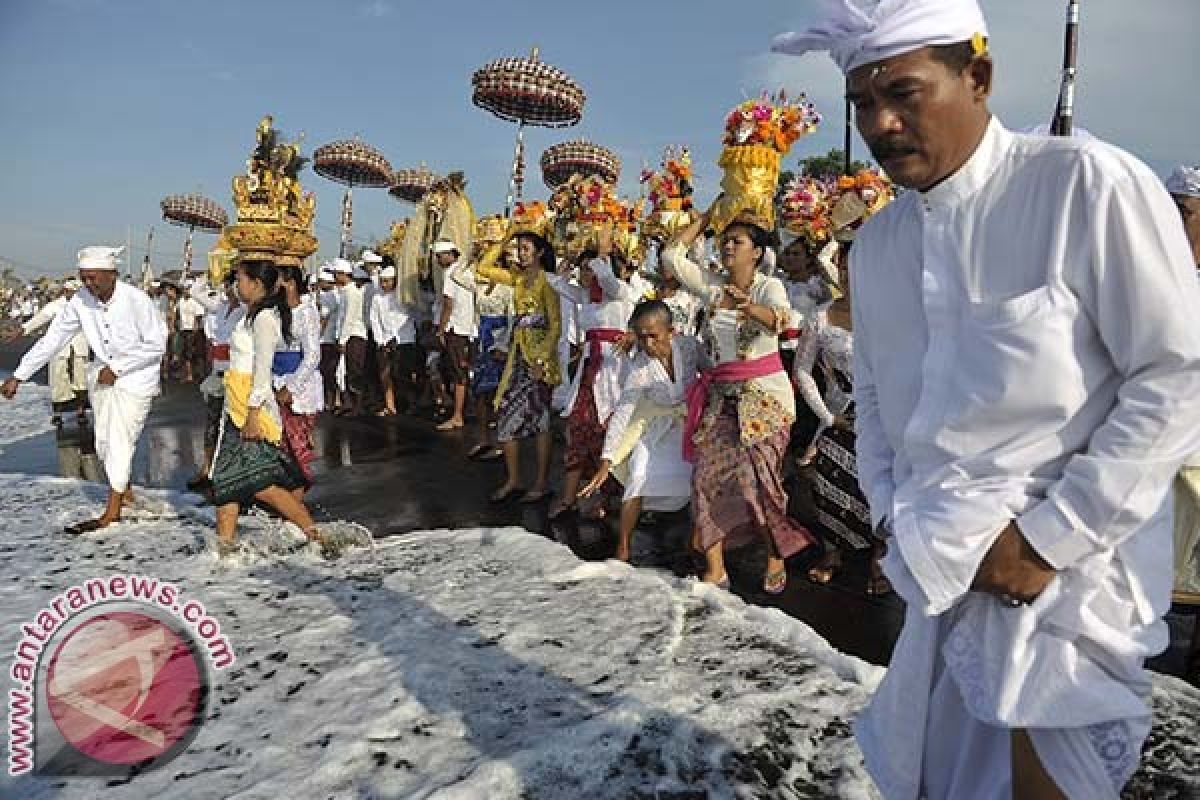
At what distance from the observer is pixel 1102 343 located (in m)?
1.19

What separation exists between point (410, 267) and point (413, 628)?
7.33 m

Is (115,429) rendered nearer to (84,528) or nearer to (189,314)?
(84,528)

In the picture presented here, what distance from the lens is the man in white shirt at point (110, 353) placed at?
525cm

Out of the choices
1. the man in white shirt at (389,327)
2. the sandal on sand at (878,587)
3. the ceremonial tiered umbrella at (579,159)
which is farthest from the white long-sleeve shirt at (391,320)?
the ceremonial tiered umbrella at (579,159)

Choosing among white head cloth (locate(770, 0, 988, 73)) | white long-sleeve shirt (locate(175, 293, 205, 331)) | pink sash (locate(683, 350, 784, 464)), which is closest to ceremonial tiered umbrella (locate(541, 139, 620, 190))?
white long-sleeve shirt (locate(175, 293, 205, 331))

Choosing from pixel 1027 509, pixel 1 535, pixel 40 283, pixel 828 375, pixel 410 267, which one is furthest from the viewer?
pixel 40 283

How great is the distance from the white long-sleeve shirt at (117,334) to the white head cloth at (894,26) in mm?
5545

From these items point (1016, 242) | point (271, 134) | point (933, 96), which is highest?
point (271, 134)

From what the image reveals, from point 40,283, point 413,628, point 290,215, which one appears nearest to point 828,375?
point 413,628

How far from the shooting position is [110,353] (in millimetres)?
5320

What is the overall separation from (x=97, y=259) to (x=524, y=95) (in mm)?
11108

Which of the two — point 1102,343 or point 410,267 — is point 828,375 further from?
point 410,267

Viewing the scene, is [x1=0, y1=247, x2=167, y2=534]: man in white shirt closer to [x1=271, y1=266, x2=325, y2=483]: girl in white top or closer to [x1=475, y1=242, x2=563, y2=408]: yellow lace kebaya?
[x1=271, y1=266, x2=325, y2=483]: girl in white top

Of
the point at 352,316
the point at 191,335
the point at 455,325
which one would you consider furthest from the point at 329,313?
the point at 191,335
